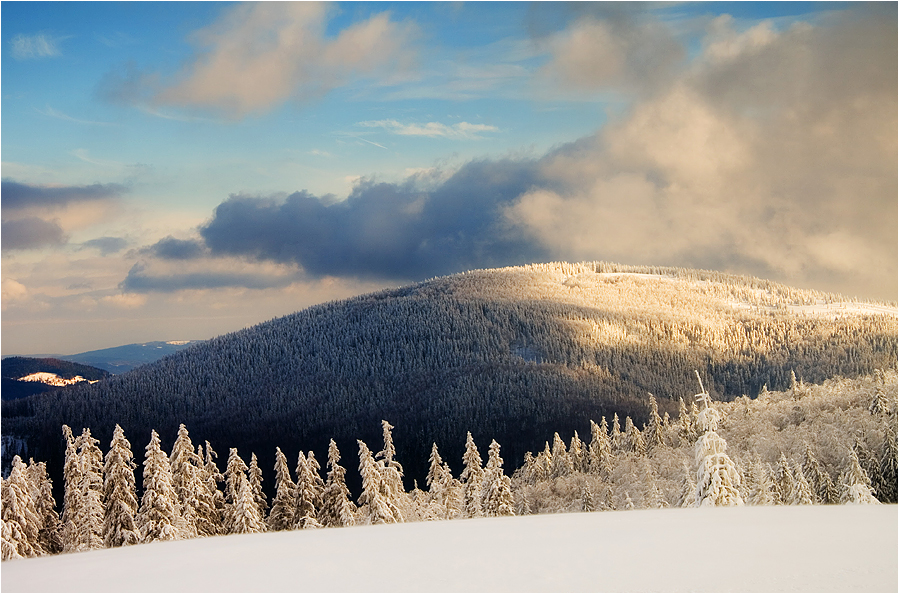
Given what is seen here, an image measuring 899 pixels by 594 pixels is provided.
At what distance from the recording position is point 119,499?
30.7 m

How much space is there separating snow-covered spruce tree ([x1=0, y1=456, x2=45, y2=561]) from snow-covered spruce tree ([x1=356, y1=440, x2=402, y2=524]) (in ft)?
46.3

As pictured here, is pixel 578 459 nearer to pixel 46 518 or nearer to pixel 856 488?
pixel 856 488

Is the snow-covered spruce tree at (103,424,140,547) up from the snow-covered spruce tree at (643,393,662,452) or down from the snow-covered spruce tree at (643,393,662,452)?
up

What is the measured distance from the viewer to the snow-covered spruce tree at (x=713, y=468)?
61.3ft

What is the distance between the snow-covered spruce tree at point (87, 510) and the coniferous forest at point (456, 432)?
9cm

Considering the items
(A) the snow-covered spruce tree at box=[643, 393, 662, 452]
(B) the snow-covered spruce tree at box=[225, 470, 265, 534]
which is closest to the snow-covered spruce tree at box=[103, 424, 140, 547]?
(B) the snow-covered spruce tree at box=[225, 470, 265, 534]

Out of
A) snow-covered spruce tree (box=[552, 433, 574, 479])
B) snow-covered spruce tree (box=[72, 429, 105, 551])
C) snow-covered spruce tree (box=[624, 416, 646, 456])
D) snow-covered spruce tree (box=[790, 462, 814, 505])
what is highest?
snow-covered spruce tree (box=[72, 429, 105, 551])

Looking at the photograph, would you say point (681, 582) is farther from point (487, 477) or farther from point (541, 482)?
point (541, 482)

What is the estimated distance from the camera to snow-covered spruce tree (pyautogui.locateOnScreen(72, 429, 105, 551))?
30.7 meters

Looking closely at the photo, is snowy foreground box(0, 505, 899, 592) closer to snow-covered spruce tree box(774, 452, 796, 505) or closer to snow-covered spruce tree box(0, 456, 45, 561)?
snow-covered spruce tree box(0, 456, 45, 561)

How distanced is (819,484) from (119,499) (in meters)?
34.5

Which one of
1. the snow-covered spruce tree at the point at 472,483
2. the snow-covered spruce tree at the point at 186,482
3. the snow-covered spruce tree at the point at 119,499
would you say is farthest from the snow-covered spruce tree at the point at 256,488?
the snow-covered spruce tree at the point at 472,483

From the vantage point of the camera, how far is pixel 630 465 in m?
65.2

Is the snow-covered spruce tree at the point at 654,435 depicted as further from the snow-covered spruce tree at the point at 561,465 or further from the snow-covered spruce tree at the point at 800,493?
the snow-covered spruce tree at the point at 800,493
